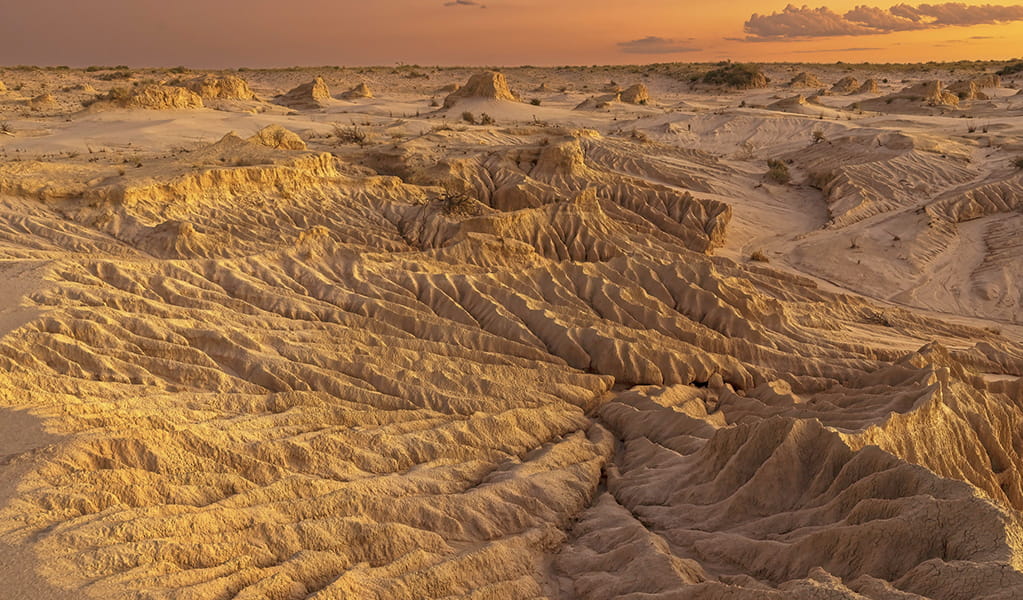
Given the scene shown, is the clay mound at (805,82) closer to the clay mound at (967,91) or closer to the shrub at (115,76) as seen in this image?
the clay mound at (967,91)

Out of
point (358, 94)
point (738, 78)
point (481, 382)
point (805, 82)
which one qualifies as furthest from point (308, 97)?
point (805, 82)

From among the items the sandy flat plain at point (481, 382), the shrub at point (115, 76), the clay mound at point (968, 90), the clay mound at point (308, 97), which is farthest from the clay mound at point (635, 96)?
the shrub at point (115, 76)

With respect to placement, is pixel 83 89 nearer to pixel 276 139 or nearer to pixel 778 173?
pixel 276 139

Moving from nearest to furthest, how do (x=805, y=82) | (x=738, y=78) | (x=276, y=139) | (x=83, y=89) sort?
(x=276, y=139), (x=83, y=89), (x=738, y=78), (x=805, y=82)

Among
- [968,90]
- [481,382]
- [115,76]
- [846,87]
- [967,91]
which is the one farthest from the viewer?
[846,87]

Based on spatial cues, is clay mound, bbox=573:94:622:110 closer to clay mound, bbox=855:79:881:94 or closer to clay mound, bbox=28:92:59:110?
clay mound, bbox=855:79:881:94

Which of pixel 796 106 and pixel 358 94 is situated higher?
pixel 358 94

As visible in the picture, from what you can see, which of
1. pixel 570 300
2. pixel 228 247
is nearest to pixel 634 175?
pixel 570 300

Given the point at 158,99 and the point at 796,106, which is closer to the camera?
the point at 158,99
